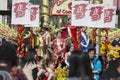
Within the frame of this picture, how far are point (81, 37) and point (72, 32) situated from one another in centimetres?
88

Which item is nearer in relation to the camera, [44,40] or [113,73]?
[113,73]

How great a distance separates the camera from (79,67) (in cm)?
619

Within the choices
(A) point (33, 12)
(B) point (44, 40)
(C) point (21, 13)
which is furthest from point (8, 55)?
(B) point (44, 40)

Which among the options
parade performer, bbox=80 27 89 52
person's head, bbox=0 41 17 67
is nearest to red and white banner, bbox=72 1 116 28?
parade performer, bbox=80 27 89 52

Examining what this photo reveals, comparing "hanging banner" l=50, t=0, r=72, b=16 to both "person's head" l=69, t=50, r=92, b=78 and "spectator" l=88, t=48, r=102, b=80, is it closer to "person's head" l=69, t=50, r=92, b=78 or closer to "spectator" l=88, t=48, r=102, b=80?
"spectator" l=88, t=48, r=102, b=80

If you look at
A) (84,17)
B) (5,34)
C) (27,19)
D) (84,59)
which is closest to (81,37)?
(84,17)

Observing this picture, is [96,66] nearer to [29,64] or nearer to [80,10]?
[29,64]

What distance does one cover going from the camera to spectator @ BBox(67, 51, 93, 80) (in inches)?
244

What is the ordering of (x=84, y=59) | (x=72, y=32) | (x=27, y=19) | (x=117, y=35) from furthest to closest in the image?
1. (x=117, y=35)
2. (x=72, y=32)
3. (x=27, y=19)
4. (x=84, y=59)

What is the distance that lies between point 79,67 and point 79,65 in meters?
0.02

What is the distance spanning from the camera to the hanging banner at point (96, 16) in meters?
15.6

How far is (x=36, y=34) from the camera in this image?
18000mm

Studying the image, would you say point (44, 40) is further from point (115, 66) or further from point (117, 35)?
point (115, 66)

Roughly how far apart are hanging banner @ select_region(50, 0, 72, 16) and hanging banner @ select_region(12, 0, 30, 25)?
404 inches
